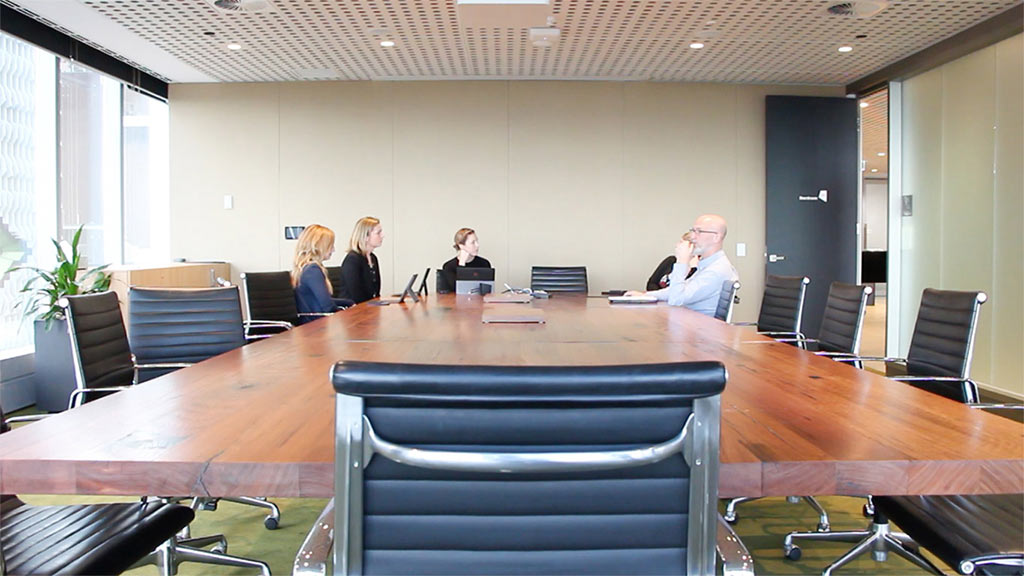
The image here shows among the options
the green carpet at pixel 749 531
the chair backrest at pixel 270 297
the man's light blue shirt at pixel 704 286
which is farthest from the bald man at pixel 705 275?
the chair backrest at pixel 270 297

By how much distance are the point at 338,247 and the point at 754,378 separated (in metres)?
7.04

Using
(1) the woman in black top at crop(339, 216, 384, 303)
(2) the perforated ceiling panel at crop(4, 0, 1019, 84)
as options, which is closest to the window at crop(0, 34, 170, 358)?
(2) the perforated ceiling panel at crop(4, 0, 1019, 84)

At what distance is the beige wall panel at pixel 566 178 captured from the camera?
8.52 m

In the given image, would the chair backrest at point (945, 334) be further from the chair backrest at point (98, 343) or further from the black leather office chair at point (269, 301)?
the black leather office chair at point (269, 301)

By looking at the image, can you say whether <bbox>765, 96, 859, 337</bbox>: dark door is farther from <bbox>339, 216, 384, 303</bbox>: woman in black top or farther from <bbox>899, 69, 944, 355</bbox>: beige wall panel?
<bbox>339, 216, 384, 303</bbox>: woman in black top

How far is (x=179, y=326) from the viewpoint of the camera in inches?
143

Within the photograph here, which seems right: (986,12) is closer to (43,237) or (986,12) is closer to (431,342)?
(431,342)

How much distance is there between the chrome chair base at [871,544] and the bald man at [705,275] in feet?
6.88

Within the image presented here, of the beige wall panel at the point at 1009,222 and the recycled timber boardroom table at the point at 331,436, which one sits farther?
the beige wall panel at the point at 1009,222

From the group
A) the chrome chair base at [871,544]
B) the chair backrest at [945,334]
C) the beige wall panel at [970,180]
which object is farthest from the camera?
the beige wall panel at [970,180]

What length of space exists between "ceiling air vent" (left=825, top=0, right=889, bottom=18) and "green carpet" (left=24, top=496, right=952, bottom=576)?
3733 millimetres

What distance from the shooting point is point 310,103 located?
335 inches

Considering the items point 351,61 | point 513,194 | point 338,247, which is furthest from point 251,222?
point 513,194

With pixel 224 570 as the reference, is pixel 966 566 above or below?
above
